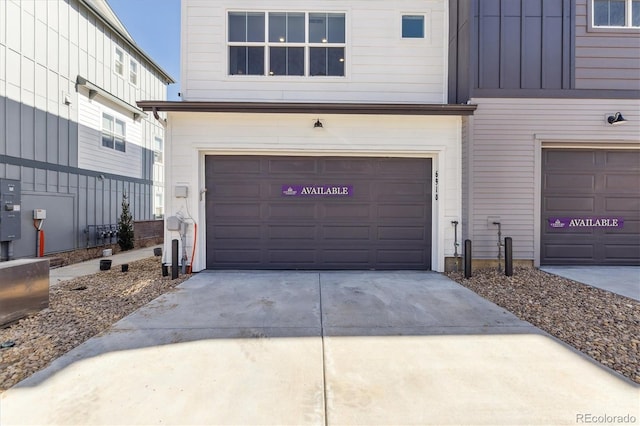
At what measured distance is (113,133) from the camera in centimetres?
973

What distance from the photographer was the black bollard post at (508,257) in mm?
5617

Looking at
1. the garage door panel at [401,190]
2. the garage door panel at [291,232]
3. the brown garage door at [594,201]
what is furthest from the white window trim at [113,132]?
Answer: the brown garage door at [594,201]

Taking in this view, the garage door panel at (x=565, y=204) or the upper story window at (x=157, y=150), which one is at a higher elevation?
the upper story window at (x=157, y=150)

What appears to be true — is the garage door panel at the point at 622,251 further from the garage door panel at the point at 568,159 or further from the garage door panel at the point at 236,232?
the garage door panel at the point at 236,232

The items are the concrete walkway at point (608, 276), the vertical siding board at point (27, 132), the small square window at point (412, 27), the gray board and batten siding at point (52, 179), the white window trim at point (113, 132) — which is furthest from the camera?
the white window trim at point (113, 132)

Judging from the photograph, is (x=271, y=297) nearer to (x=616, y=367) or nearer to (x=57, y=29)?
(x=616, y=367)

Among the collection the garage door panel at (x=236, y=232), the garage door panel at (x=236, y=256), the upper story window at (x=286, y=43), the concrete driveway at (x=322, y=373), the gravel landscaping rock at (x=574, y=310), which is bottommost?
the concrete driveway at (x=322, y=373)

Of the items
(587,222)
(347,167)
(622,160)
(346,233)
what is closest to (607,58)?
(622,160)

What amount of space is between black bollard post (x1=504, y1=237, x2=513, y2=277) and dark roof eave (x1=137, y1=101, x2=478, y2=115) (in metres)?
2.68

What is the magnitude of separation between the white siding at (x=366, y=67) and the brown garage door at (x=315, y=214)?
147cm

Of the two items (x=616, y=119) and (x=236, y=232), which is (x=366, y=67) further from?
(x=616, y=119)

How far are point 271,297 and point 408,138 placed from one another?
422 centimetres

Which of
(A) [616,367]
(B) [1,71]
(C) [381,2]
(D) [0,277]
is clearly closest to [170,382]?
(D) [0,277]

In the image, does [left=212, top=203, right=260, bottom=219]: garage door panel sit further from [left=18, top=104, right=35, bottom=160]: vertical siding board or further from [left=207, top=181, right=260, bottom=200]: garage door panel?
[left=18, top=104, right=35, bottom=160]: vertical siding board
